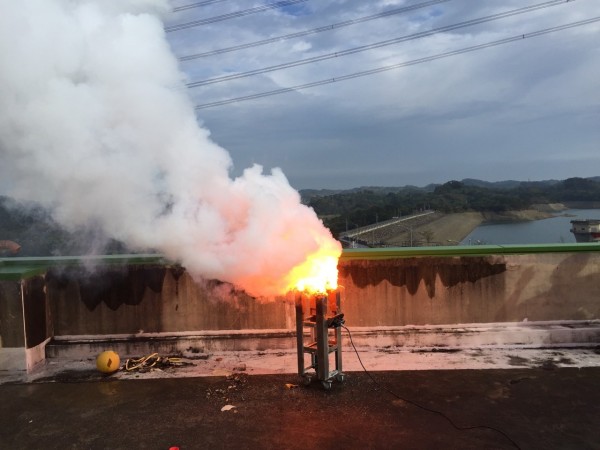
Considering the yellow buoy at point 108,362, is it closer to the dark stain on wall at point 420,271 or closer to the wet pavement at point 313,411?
the wet pavement at point 313,411

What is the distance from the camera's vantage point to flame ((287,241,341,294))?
7.45m

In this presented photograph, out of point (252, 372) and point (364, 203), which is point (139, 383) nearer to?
point (252, 372)

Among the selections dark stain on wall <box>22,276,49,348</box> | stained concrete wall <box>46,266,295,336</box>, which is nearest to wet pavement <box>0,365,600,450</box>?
dark stain on wall <box>22,276,49,348</box>

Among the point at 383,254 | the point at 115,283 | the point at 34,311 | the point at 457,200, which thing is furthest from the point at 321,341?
the point at 457,200

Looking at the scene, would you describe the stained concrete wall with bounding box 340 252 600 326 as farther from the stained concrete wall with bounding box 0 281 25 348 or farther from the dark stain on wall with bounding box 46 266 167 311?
the stained concrete wall with bounding box 0 281 25 348

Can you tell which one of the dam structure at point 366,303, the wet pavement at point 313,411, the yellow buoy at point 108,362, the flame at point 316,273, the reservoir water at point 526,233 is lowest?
the wet pavement at point 313,411

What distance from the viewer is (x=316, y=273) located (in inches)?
297

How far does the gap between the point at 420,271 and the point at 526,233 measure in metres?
3.47

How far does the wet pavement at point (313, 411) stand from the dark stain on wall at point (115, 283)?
160 cm

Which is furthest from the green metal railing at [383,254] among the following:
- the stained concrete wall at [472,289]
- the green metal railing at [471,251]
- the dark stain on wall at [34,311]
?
the dark stain on wall at [34,311]

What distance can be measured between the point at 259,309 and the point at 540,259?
568cm

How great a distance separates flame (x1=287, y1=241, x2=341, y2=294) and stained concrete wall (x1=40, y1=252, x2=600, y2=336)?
50.6 inches

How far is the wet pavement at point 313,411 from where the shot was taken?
221 inches

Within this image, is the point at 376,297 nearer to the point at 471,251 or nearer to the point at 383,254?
the point at 383,254
